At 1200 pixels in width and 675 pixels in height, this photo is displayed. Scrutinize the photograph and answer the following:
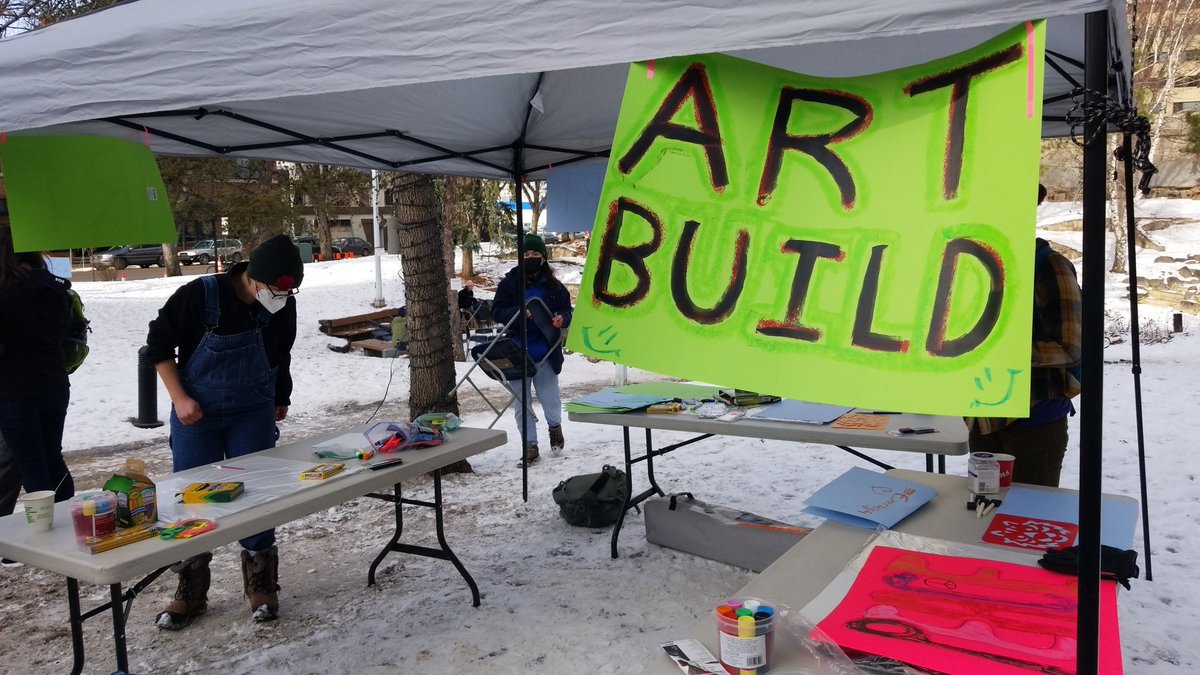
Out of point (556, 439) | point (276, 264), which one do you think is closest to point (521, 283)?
point (556, 439)

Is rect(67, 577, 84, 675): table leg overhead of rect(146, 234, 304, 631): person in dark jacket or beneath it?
beneath

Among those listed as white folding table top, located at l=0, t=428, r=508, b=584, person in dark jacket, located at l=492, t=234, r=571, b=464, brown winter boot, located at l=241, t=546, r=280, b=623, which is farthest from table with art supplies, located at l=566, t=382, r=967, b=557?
person in dark jacket, located at l=492, t=234, r=571, b=464

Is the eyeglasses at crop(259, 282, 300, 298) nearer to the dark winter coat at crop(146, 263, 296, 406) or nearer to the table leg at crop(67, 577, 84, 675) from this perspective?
the dark winter coat at crop(146, 263, 296, 406)

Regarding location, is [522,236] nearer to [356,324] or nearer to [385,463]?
[385,463]

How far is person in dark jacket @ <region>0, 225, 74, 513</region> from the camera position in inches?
154

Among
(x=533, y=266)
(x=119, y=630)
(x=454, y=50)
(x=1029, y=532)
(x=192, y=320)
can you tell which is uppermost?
(x=454, y=50)

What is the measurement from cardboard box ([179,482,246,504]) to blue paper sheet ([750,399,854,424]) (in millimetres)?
2247

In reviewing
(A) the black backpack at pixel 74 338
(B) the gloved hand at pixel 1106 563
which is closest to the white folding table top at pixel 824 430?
(B) the gloved hand at pixel 1106 563

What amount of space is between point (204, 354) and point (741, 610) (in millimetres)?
2549

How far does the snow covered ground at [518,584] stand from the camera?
3281mm

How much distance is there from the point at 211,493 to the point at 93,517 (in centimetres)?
→ 42

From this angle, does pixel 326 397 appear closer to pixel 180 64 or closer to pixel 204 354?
pixel 204 354

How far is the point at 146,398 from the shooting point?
8164 millimetres

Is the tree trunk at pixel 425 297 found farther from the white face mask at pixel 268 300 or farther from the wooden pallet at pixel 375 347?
the wooden pallet at pixel 375 347
